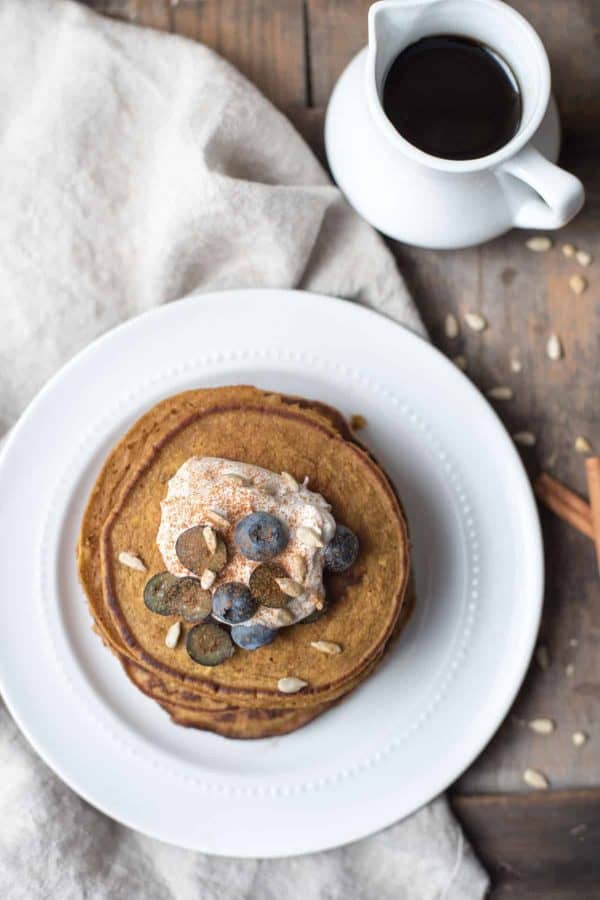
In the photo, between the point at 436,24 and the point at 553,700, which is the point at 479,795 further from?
the point at 436,24

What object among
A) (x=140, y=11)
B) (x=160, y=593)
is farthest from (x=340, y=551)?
(x=140, y=11)

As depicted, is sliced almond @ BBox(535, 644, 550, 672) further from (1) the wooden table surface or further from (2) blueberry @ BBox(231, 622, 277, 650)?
(2) blueberry @ BBox(231, 622, 277, 650)

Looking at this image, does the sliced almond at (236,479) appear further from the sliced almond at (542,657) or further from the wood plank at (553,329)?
the sliced almond at (542,657)

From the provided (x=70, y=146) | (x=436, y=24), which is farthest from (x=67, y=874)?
(x=436, y=24)

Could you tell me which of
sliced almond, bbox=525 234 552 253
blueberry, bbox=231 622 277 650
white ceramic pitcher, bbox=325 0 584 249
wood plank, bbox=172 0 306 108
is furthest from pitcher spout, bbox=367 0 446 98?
blueberry, bbox=231 622 277 650

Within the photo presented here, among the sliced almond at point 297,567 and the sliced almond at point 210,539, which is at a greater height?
the sliced almond at point 210,539

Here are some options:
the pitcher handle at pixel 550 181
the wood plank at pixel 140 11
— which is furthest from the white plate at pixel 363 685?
the wood plank at pixel 140 11
